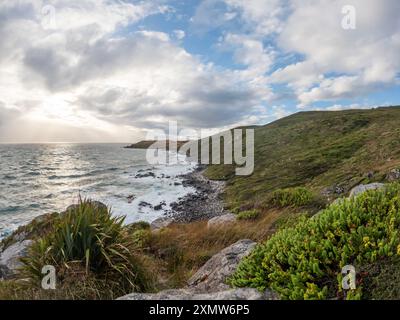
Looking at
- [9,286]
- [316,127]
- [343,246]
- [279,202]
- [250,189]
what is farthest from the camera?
[316,127]

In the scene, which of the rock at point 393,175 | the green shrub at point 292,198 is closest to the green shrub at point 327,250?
the green shrub at point 292,198

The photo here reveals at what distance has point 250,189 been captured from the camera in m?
36.0

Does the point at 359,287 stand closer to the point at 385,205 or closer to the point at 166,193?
the point at 385,205

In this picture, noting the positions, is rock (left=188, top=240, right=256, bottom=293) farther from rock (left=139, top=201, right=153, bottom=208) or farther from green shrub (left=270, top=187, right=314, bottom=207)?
rock (left=139, top=201, right=153, bottom=208)

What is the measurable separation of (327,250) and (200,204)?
31.4m

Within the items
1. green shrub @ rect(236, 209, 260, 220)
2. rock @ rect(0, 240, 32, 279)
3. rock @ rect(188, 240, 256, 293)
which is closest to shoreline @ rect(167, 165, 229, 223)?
green shrub @ rect(236, 209, 260, 220)

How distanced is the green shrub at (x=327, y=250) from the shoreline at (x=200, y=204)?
23.6 meters

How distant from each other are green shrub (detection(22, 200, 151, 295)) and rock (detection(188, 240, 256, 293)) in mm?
1114

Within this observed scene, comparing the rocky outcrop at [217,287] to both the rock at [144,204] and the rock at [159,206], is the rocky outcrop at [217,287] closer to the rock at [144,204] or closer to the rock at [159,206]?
the rock at [159,206]

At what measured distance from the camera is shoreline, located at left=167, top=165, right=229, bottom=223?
1180 inches

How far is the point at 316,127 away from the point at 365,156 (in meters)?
39.9

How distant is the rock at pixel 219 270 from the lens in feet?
18.0
